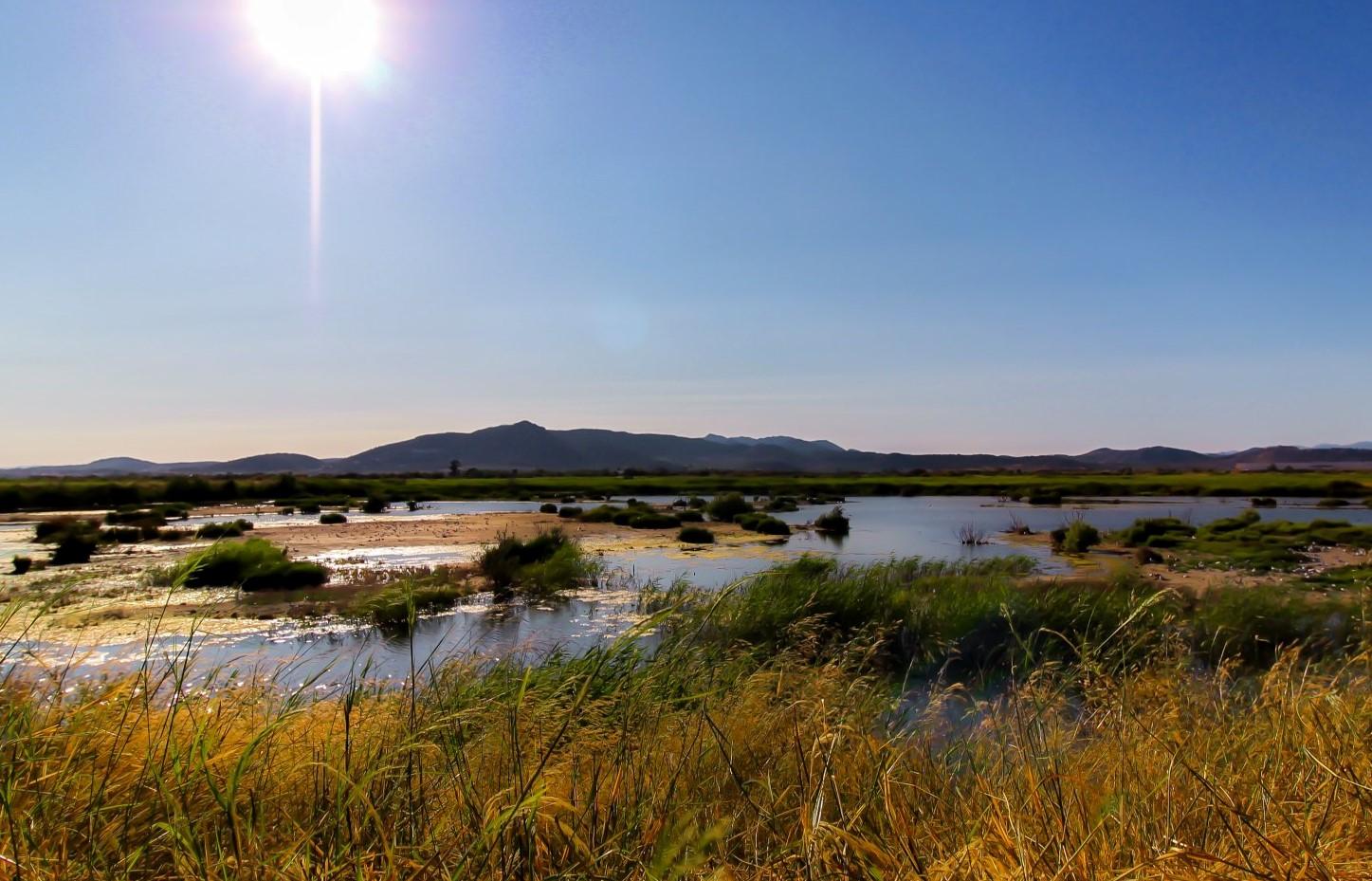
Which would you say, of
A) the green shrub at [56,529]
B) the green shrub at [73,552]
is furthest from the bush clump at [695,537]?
the green shrub at [56,529]

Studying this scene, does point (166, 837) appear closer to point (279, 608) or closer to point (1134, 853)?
point (1134, 853)

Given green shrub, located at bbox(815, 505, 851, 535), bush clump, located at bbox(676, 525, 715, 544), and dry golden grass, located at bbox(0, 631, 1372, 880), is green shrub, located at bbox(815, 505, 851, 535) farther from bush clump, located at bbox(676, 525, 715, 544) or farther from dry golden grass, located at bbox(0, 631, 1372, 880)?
dry golden grass, located at bbox(0, 631, 1372, 880)

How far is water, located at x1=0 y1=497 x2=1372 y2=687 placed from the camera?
10.3 m

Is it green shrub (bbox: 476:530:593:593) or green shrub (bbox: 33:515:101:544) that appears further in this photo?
green shrub (bbox: 33:515:101:544)

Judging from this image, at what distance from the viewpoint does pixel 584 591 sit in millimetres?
18234

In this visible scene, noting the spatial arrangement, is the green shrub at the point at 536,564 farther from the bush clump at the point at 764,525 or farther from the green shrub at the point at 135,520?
the green shrub at the point at 135,520

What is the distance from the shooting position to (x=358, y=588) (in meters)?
17.6

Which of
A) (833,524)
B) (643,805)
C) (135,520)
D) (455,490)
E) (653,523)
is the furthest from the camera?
(455,490)

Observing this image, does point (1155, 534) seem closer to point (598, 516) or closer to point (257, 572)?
point (598, 516)

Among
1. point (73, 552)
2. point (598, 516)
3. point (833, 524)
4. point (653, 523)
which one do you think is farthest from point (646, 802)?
point (598, 516)

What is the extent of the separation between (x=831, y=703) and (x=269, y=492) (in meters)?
66.7

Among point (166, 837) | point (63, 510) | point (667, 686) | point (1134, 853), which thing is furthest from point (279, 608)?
point (63, 510)

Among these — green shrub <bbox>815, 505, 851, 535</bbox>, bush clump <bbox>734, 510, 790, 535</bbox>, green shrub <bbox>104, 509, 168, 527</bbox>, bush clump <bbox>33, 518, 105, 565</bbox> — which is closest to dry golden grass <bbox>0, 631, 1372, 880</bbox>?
bush clump <bbox>33, 518, 105, 565</bbox>

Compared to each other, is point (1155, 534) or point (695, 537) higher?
point (695, 537)
